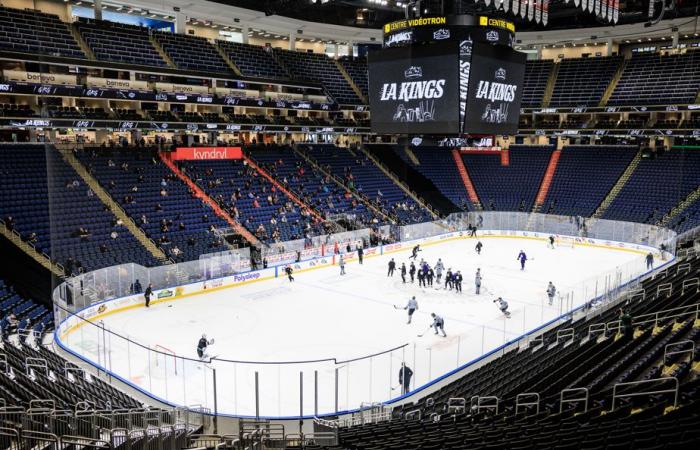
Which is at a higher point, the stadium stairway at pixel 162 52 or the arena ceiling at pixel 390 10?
the arena ceiling at pixel 390 10

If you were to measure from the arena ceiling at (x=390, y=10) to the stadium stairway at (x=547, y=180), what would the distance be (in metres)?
11.1

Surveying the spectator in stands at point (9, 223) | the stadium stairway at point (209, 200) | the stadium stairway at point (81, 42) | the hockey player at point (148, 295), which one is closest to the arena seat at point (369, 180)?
the stadium stairway at point (209, 200)

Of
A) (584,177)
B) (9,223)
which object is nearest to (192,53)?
(9,223)

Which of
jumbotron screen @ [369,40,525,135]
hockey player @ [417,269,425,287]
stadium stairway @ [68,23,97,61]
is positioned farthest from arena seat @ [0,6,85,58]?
hockey player @ [417,269,425,287]

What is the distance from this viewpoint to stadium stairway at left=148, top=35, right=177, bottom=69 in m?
38.8

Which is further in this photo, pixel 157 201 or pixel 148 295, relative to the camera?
pixel 157 201

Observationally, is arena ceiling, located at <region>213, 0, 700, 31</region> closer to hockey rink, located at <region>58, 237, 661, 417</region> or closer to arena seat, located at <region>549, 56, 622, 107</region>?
arena seat, located at <region>549, 56, 622, 107</region>

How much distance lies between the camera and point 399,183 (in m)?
46.8

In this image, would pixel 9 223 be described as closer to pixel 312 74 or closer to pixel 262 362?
pixel 262 362

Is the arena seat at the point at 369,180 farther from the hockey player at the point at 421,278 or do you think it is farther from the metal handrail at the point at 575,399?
the metal handrail at the point at 575,399

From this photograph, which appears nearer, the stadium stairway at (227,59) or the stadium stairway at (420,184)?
the stadium stairway at (227,59)

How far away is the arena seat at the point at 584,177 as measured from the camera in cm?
4309

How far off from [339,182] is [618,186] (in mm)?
20837

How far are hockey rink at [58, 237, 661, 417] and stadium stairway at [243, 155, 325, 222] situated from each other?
5.70 meters
